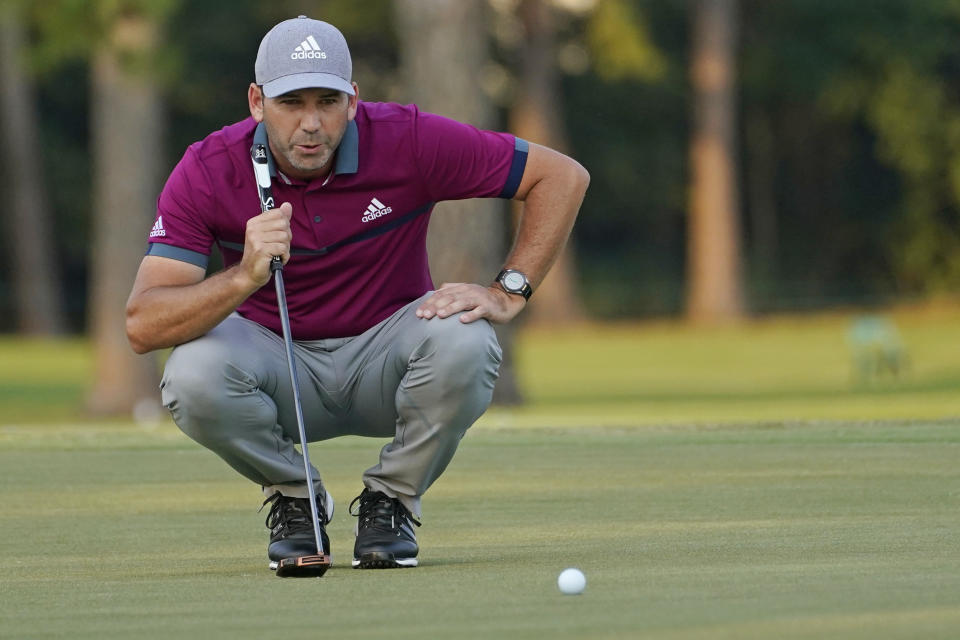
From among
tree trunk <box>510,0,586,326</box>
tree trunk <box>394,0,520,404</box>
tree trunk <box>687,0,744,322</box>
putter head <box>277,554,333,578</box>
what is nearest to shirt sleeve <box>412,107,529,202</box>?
putter head <box>277,554,333,578</box>

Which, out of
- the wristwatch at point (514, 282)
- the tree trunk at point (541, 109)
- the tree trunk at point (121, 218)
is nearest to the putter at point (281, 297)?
the wristwatch at point (514, 282)

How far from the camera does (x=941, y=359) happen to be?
26.0 metres

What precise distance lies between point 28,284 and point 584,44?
40.3 feet

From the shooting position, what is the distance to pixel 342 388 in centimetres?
536

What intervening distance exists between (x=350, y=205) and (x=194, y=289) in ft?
1.75

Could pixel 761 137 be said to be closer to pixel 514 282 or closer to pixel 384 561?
pixel 514 282

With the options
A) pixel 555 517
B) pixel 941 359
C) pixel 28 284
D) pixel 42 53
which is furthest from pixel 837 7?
pixel 555 517

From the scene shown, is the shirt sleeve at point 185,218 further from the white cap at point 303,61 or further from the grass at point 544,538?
the grass at point 544,538

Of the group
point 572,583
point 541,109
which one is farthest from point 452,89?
point 541,109

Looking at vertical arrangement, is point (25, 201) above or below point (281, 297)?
above

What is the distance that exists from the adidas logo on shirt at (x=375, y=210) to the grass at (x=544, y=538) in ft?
3.05

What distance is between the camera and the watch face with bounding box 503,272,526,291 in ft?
17.5

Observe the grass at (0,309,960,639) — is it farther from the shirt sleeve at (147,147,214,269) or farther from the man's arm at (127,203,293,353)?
the shirt sleeve at (147,147,214,269)

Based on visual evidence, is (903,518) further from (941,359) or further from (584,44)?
(584,44)
